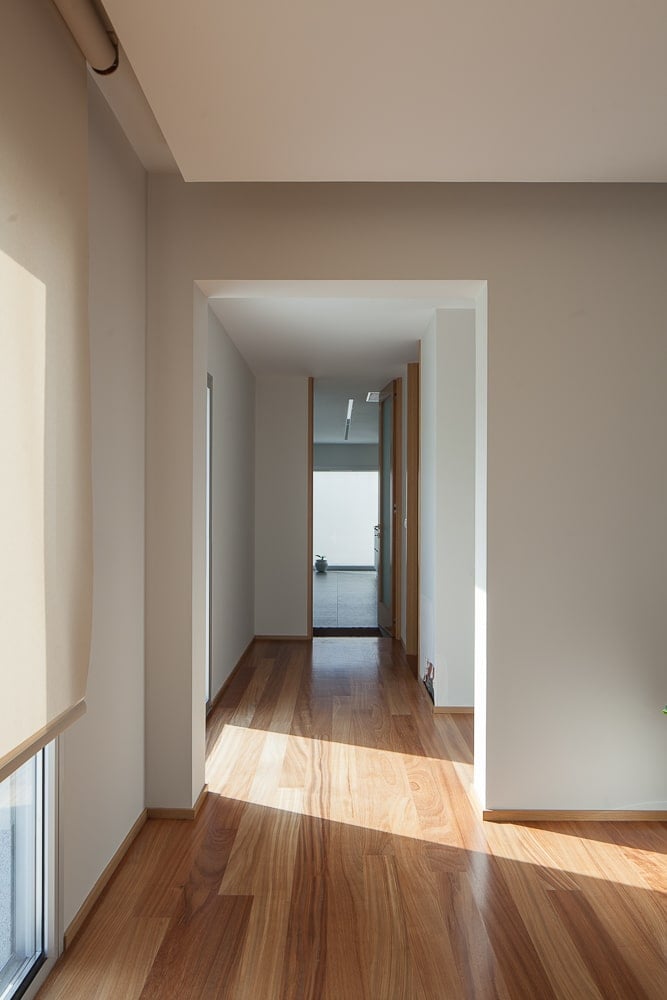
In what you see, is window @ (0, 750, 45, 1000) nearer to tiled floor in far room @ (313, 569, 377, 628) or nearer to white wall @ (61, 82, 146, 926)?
white wall @ (61, 82, 146, 926)

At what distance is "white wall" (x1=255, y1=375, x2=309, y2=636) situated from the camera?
7.21m

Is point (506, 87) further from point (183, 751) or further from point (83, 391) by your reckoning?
point (183, 751)

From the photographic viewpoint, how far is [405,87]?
214cm

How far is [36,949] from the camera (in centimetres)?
211

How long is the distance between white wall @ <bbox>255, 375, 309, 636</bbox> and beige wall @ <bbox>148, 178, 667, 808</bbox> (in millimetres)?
4065

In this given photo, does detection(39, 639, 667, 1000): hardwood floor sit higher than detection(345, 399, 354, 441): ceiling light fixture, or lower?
lower

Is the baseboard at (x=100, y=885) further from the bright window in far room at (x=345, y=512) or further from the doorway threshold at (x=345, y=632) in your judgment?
the bright window in far room at (x=345, y=512)

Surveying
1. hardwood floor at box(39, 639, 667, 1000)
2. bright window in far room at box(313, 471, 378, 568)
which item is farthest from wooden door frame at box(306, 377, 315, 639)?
bright window in far room at box(313, 471, 378, 568)

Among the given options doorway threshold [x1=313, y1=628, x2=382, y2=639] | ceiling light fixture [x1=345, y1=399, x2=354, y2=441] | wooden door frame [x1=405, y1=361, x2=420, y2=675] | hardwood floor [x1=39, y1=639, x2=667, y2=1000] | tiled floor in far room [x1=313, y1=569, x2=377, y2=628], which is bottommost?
tiled floor in far room [x1=313, y1=569, x2=377, y2=628]

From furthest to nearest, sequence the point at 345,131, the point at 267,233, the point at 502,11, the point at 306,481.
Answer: the point at 306,481 < the point at 267,233 < the point at 345,131 < the point at 502,11

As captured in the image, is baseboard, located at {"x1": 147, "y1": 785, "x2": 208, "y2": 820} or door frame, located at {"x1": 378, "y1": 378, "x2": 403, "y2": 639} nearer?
baseboard, located at {"x1": 147, "y1": 785, "x2": 208, "y2": 820}

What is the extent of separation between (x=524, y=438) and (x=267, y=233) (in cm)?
136

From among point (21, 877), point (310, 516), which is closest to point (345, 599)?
point (310, 516)

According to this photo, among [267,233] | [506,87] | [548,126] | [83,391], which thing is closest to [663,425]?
[548,126]
